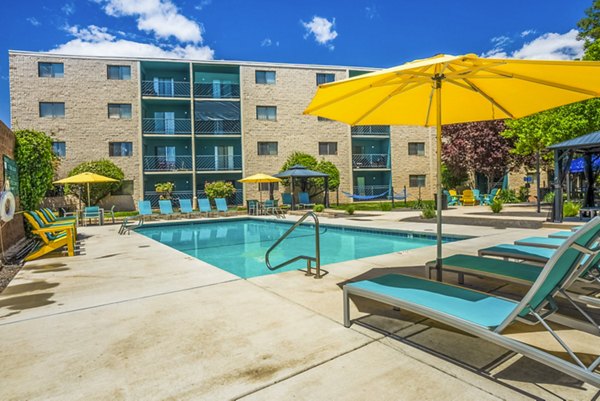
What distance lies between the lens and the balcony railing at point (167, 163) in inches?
969

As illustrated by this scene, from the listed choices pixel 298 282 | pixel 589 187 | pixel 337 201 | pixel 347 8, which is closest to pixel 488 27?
pixel 347 8

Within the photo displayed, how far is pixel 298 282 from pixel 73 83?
981 inches

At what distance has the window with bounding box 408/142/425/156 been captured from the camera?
97.3ft

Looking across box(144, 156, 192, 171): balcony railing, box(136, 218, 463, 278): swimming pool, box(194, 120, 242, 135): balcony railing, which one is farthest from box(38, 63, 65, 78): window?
box(136, 218, 463, 278): swimming pool

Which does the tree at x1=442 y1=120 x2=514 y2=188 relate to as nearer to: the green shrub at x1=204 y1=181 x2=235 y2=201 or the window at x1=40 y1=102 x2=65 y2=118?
the green shrub at x1=204 y1=181 x2=235 y2=201

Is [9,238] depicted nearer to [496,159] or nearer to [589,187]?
[589,187]

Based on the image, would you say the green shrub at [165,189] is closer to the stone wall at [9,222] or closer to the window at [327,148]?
the window at [327,148]

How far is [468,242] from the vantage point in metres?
7.60

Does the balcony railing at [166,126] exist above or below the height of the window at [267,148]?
above

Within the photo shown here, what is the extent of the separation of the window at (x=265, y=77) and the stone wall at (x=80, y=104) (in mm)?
8369

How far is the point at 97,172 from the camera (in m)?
22.1

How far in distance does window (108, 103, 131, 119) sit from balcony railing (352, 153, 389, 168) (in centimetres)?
1673

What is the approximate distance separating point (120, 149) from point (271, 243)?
18.0m

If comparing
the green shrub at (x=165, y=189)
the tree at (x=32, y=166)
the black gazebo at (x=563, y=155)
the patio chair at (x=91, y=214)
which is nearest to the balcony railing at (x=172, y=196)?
the green shrub at (x=165, y=189)
